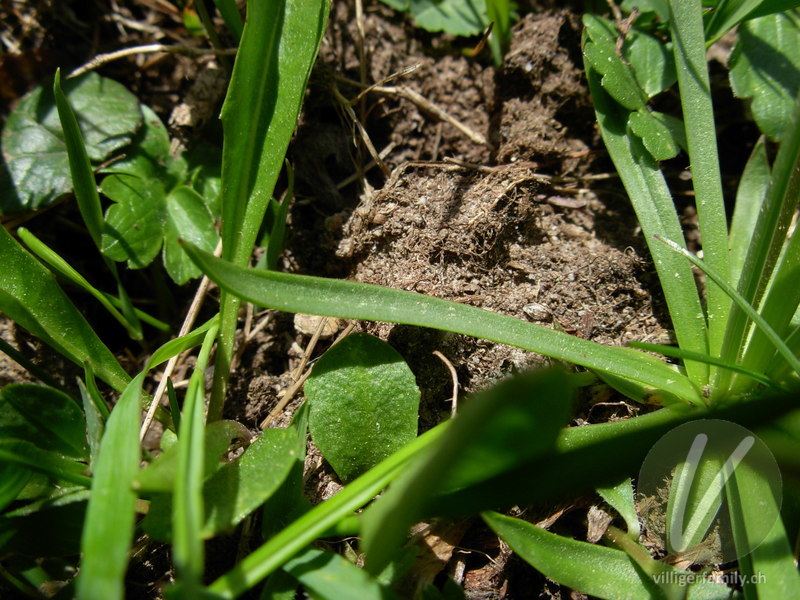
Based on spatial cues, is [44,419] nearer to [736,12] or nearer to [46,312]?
[46,312]

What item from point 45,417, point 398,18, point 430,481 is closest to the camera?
point 430,481

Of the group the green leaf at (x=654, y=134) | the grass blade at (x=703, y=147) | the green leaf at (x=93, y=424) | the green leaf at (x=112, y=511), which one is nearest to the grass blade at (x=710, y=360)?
the grass blade at (x=703, y=147)

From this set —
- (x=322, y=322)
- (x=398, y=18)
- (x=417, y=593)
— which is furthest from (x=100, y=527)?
(x=398, y=18)

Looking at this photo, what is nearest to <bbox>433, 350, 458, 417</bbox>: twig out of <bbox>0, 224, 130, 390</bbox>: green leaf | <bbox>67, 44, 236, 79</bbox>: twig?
<bbox>0, 224, 130, 390</bbox>: green leaf

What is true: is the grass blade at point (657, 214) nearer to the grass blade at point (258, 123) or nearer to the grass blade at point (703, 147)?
the grass blade at point (703, 147)

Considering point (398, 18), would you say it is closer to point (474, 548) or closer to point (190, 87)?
point (190, 87)

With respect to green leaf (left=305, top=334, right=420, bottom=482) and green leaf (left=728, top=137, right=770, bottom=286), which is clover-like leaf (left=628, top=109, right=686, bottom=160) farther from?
green leaf (left=305, top=334, right=420, bottom=482)

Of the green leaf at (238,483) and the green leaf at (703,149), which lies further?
the green leaf at (703,149)
